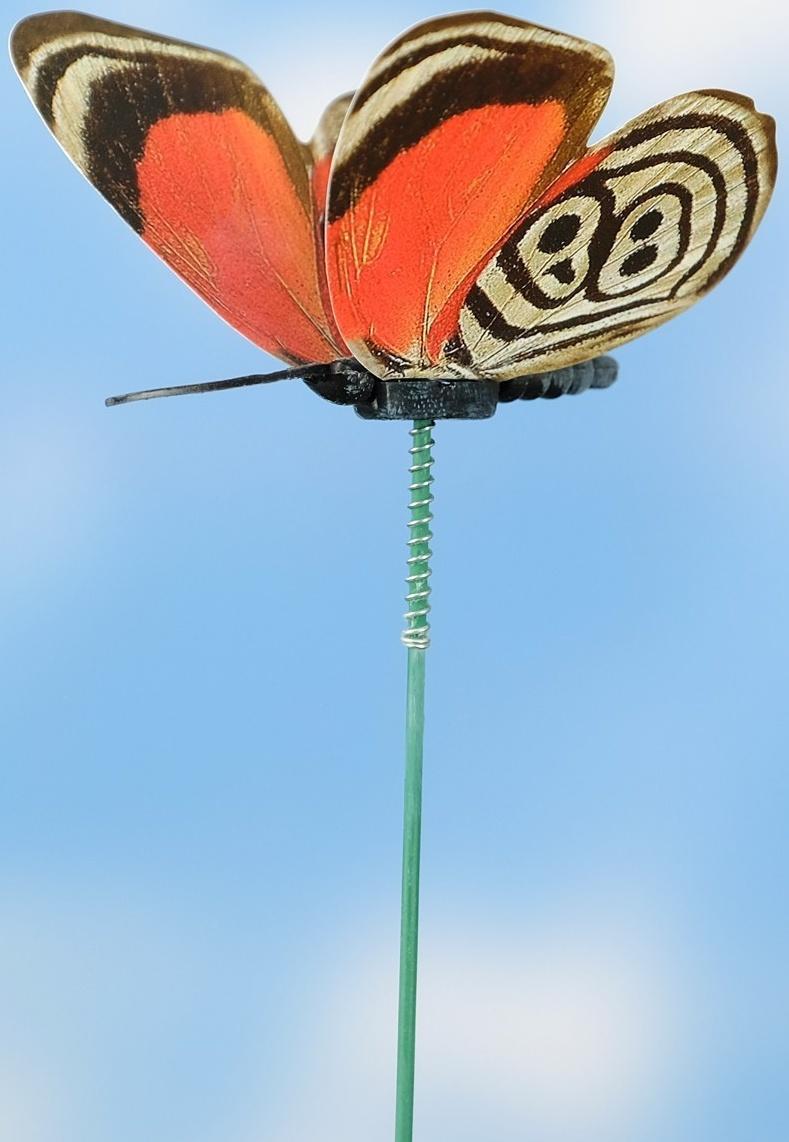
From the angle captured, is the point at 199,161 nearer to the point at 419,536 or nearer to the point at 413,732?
the point at 419,536

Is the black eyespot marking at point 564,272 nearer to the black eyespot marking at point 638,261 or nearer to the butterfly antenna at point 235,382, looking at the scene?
the black eyespot marking at point 638,261

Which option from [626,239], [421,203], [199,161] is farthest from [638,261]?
[199,161]

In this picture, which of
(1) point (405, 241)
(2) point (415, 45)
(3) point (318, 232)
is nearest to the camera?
(2) point (415, 45)

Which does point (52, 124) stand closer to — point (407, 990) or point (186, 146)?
point (186, 146)

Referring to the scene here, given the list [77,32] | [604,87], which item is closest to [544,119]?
[604,87]

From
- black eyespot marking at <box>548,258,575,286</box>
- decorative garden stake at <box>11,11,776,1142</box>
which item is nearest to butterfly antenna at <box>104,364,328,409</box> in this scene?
decorative garden stake at <box>11,11,776,1142</box>

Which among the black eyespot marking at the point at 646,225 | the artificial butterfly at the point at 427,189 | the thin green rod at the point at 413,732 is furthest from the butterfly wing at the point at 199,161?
the black eyespot marking at the point at 646,225
